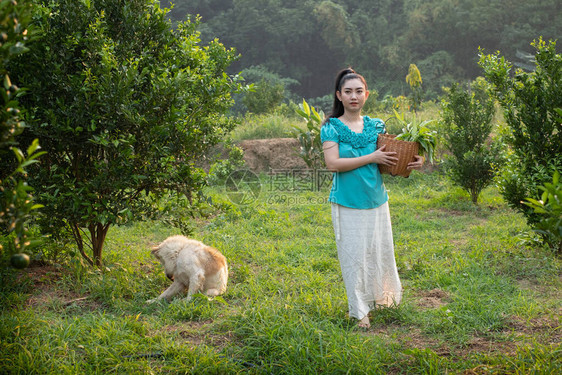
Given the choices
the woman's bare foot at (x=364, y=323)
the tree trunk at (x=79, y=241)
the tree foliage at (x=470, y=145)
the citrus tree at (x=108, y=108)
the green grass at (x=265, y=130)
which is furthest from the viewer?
the green grass at (x=265, y=130)

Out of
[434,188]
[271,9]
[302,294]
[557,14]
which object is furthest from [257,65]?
[302,294]

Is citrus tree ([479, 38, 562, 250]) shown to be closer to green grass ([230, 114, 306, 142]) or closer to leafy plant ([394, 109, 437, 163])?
leafy plant ([394, 109, 437, 163])

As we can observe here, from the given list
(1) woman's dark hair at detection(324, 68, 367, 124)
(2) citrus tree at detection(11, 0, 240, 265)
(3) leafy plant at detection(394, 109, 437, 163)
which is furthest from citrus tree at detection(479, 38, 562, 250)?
(2) citrus tree at detection(11, 0, 240, 265)

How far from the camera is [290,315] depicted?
386 cm

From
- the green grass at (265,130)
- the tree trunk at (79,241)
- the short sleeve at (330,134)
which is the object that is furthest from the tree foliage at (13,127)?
the green grass at (265,130)

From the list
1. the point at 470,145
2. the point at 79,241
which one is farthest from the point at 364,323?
the point at 470,145

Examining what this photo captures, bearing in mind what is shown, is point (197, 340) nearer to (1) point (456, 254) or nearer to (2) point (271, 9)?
(1) point (456, 254)

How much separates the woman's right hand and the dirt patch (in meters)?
9.21

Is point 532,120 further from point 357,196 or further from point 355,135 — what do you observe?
point 357,196

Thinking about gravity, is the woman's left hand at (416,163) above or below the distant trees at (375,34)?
below

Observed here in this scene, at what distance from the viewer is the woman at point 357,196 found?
386 cm

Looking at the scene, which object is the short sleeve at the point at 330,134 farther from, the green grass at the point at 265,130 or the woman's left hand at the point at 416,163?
the green grass at the point at 265,130

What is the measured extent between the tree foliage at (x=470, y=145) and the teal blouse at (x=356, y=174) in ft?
17.3

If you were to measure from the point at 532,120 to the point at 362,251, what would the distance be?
10.1 feet
